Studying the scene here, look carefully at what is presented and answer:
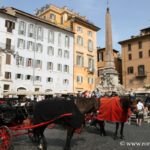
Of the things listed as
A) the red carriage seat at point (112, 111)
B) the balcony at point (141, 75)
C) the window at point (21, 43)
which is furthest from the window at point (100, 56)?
the red carriage seat at point (112, 111)

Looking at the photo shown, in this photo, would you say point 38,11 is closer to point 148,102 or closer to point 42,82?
point 42,82

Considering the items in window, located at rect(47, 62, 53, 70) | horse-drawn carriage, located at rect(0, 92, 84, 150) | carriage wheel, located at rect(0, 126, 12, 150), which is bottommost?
carriage wheel, located at rect(0, 126, 12, 150)

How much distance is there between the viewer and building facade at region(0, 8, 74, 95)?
35.8m

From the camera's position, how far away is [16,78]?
36344 mm

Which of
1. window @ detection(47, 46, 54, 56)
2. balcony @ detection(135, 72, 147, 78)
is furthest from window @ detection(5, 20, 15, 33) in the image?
balcony @ detection(135, 72, 147, 78)

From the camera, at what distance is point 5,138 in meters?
7.20

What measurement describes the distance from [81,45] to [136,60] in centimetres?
1205

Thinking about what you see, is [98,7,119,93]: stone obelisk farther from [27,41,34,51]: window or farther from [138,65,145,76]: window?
[138,65,145,76]: window

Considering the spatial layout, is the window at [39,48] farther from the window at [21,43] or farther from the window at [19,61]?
the window at [19,61]

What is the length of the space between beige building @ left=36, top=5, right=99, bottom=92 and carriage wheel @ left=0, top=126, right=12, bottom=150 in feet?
121

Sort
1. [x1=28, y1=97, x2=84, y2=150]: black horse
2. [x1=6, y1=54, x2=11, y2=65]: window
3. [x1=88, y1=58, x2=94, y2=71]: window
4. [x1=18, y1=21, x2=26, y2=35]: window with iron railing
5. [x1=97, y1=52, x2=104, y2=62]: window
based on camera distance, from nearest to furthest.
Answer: [x1=28, y1=97, x2=84, y2=150]: black horse → [x1=6, y1=54, x2=11, y2=65]: window → [x1=18, y1=21, x2=26, y2=35]: window with iron railing → [x1=88, y1=58, x2=94, y2=71]: window → [x1=97, y1=52, x2=104, y2=62]: window

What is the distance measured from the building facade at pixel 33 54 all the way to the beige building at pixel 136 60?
1365 centimetres

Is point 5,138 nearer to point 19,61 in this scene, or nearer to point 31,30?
point 19,61

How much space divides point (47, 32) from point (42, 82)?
8495 mm
